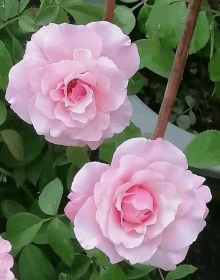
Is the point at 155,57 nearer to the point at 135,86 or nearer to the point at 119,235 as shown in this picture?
the point at 135,86

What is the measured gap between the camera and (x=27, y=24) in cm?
42

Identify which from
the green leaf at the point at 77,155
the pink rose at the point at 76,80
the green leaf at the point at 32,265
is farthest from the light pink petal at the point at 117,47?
the green leaf at the point at 32,265

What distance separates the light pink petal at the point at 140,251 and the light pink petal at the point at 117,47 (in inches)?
4.4

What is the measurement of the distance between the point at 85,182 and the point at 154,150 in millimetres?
48

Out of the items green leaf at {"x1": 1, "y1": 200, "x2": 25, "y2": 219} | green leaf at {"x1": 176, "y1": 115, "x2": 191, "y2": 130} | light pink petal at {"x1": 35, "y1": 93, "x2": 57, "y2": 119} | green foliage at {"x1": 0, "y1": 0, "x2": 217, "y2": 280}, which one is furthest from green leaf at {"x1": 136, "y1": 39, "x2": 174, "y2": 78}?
green leaf at {"x1": 176, "y1": 115, "x2": 191, "y2": 130}

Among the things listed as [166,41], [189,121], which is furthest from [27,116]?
[189,121]

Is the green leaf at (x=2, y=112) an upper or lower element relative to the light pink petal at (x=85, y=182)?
lower

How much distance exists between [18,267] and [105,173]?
0.71 ft

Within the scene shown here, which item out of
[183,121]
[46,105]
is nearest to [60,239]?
[46,105]

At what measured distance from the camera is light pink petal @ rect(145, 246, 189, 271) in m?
0.28

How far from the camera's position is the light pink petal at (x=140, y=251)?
272 millimetres

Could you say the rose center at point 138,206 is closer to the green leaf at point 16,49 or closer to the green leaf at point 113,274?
the green leaf at point 113,274

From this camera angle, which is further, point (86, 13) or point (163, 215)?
point (86, 13)

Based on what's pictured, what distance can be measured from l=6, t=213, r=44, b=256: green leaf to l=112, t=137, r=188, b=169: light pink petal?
160mm
